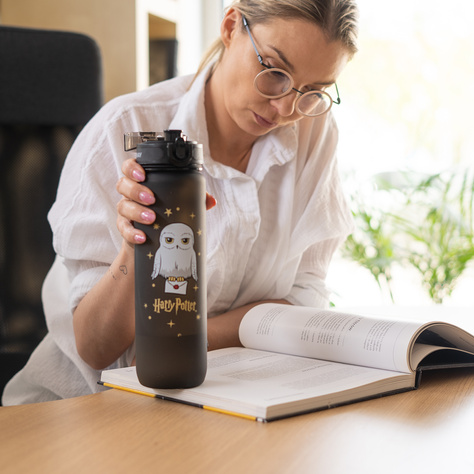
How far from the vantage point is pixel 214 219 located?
1145mm

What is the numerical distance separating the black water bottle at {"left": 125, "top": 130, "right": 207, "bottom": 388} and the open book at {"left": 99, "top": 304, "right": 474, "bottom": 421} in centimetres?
6

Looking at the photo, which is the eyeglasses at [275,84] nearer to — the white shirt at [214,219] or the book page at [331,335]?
the white shirt at [214,219]

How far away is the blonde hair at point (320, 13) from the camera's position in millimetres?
995

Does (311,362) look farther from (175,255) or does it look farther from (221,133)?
(221,133)

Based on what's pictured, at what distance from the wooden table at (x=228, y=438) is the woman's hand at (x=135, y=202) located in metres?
0.18

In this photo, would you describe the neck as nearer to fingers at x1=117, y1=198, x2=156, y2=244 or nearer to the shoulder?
the shoulder

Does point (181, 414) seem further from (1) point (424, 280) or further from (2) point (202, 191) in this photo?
(1) point (424, 280)

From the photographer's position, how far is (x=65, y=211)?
1078 mm

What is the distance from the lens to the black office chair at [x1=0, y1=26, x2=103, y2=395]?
1.33 metres

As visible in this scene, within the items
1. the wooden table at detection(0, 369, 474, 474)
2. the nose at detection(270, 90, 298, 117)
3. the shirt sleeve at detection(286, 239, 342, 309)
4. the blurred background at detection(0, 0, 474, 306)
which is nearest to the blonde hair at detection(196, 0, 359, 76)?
the nose at detection(270, 90, 298, 117)

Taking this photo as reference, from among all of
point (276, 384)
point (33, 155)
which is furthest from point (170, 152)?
point (33, 155)

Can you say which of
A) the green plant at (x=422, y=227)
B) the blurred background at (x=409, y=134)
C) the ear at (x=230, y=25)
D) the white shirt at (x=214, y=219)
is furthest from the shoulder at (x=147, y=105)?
the green plant at (x=422, y=227)

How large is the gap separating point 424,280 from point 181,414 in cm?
168

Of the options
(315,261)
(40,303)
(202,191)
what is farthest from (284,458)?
(40,303)
